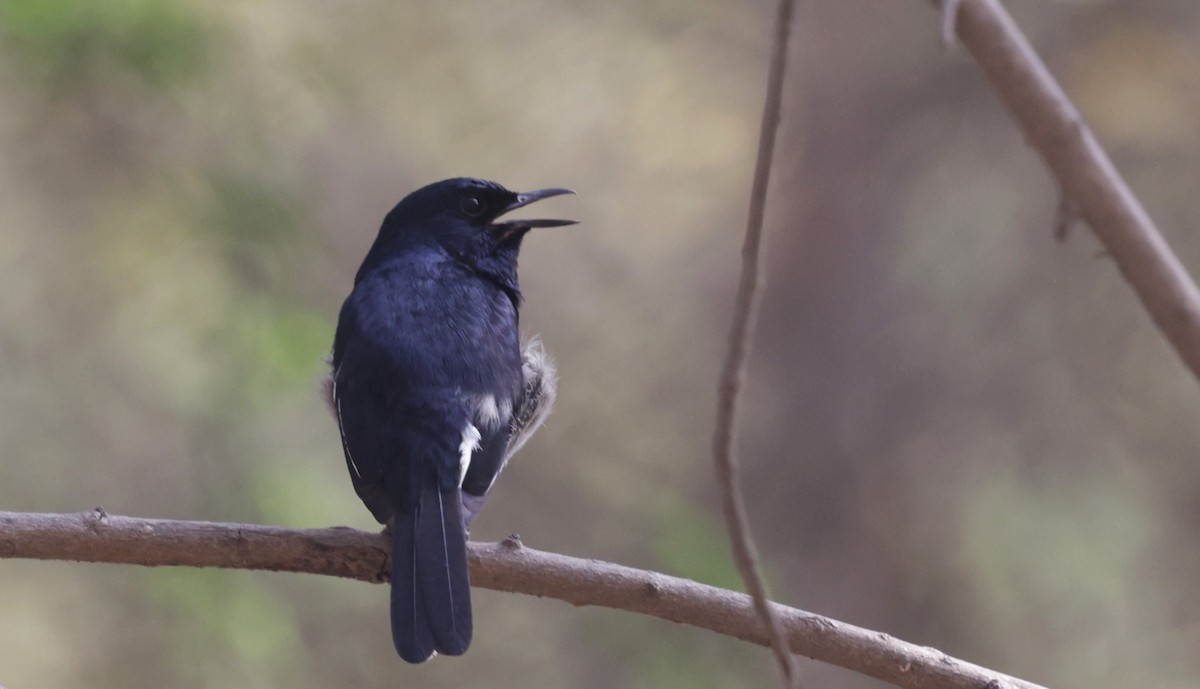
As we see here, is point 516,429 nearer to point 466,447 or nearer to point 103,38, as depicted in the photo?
point 466,447

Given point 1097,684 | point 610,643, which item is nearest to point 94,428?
point 610,643

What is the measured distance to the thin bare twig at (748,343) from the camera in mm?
1859

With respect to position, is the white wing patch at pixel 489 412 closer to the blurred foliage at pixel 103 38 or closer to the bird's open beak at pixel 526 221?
the bird's open beak at pixel 526 221

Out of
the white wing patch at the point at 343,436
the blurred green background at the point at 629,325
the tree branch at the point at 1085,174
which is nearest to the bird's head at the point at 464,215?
the white wing patch at the point at 343,436

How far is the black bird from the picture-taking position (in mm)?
3426

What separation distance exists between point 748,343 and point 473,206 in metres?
3.06

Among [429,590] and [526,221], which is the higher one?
[526,221]

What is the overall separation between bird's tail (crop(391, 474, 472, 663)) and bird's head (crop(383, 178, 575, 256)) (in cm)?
154

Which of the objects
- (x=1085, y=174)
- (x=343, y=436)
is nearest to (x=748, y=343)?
(x=1085, y=174)

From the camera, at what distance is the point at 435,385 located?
3957 millimetres

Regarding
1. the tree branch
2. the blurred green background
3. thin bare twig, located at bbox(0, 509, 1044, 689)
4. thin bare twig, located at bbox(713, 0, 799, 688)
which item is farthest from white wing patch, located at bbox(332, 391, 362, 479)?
the tree branch

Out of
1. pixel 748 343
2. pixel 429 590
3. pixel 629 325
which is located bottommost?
pixel 629 325

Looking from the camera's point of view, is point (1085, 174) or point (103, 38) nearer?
point (1085, 174)

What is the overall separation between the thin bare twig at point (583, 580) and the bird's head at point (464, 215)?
1.73 meters
